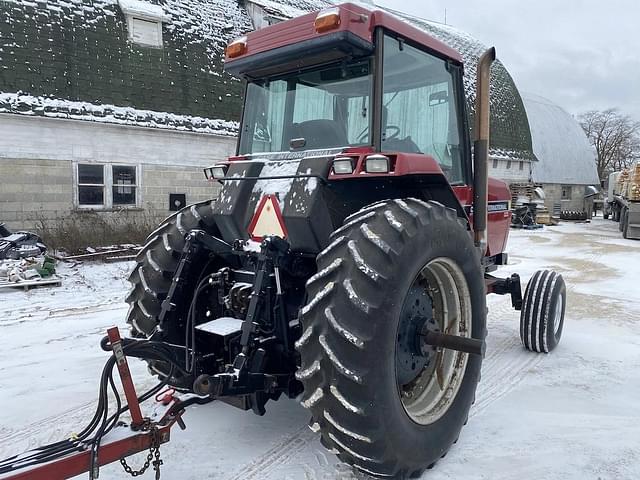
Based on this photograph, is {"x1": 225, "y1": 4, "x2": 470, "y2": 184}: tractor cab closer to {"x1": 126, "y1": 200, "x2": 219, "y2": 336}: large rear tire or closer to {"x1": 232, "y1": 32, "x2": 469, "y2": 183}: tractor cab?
{"x1": 232, "y1": 32, "x2": 469, "y2": 183}: tractor cab

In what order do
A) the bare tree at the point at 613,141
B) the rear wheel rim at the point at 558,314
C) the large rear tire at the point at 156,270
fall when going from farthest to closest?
the bare tree at the point at 613,141 < the rear wheel rim at the point at 558,314 < the large rear tire at the point at 156,270

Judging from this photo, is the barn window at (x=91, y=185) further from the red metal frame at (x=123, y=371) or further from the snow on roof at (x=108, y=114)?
the red metal frame at (x=123, y=371)

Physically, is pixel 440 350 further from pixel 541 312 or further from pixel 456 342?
pixel 541 312

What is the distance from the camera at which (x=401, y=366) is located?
3080mm

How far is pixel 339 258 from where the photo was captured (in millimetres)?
2568

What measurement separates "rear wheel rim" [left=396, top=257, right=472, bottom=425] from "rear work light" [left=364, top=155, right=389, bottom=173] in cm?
65

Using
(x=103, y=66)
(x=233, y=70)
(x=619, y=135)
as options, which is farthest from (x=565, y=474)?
(x=619, y=135)

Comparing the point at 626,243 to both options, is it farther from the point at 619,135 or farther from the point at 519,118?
the point at 619,135

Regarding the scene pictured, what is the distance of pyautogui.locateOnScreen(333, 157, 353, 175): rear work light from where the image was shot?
2865mm

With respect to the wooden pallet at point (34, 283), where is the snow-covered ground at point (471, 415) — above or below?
below

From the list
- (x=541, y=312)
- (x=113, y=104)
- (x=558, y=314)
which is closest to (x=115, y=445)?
(x=541, y=312)

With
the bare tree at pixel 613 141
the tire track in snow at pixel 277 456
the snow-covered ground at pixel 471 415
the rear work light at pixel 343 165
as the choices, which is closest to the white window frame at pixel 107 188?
the snow-covered ground at pixel 471 415

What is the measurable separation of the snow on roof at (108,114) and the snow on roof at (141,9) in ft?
8.17

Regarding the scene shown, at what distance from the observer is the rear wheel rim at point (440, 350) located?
3155mm
